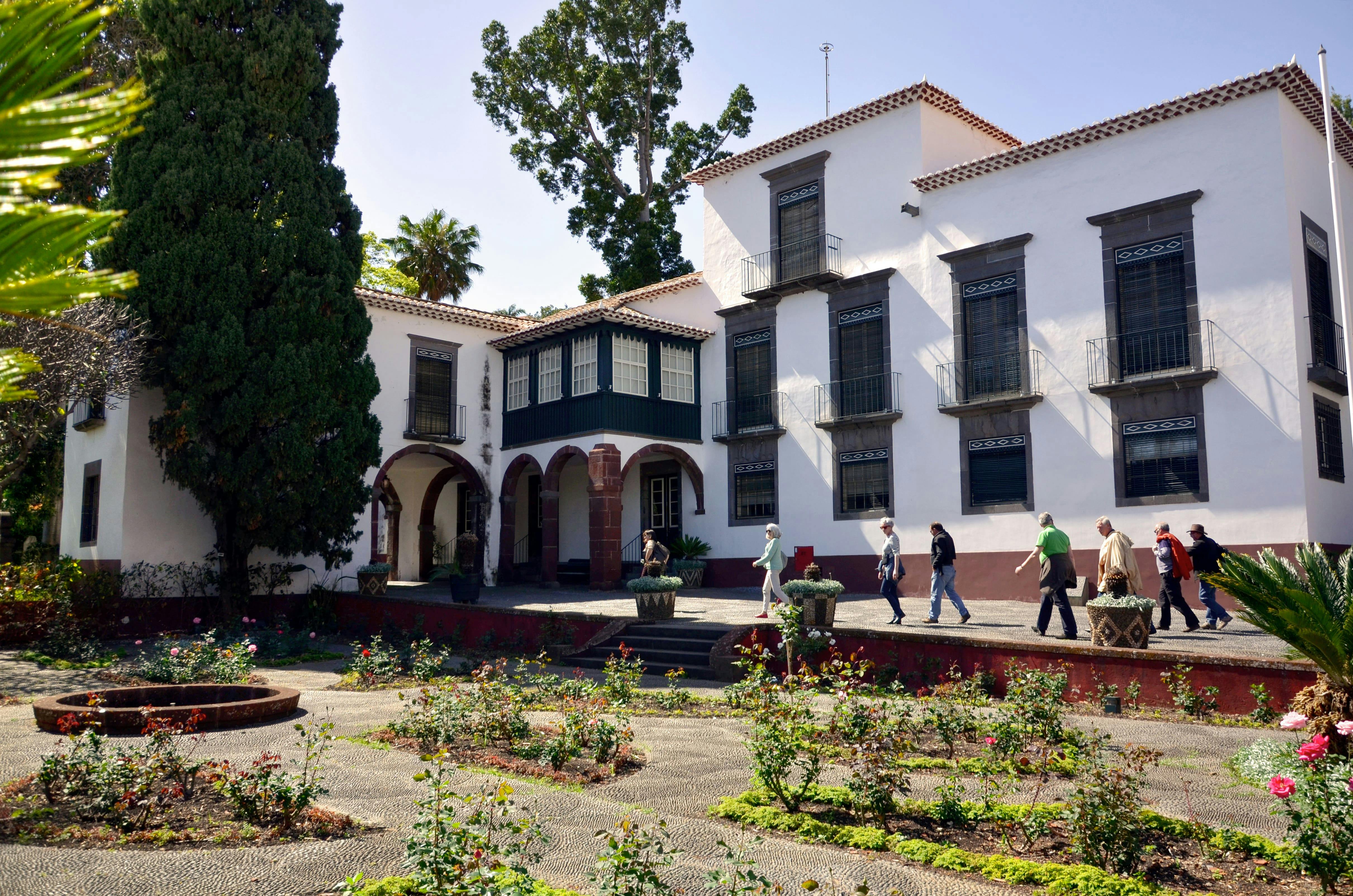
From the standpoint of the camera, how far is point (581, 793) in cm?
700

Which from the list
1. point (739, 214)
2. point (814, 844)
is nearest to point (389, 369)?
point (739, 214)

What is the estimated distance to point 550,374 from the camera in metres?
24.4

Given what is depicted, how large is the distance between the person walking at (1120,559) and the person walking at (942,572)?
7.94 feet

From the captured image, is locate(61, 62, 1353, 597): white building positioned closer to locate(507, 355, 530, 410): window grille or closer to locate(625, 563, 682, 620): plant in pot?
locate(507, 355, 530, 410): window grille

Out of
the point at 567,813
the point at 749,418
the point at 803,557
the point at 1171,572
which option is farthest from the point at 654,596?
the point at 749,418

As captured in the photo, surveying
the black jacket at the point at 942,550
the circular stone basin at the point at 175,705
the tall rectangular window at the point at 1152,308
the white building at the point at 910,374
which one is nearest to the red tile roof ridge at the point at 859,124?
the white building at the point at 910,374

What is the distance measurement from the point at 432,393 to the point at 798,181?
10.1 meters

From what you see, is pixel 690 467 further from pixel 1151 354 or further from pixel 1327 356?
pixel 1327 356

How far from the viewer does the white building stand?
16.6 metres

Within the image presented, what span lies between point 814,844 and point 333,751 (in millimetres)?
4465

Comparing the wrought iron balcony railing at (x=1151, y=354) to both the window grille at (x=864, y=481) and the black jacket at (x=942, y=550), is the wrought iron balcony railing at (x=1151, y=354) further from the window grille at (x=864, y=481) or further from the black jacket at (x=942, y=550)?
the black jacket at (x=942, y=550)

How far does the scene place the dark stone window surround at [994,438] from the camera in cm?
1891

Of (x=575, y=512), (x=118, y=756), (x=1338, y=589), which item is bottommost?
(x=118, y=756)

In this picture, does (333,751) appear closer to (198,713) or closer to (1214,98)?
(198,713)
